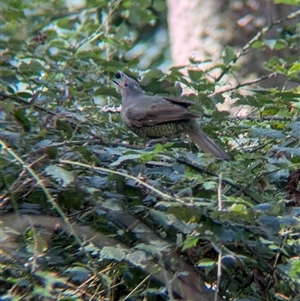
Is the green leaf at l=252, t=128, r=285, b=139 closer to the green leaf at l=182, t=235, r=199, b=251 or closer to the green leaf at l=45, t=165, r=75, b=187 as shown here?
the green leaf at l=182, t=235, r=199, b=251

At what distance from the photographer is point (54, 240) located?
3.10m

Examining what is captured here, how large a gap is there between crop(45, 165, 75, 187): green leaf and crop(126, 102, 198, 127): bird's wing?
2.06 meters

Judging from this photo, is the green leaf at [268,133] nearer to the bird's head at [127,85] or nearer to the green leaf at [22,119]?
the green leaf at [22,119]

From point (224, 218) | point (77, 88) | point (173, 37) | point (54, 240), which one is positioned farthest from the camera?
point (173, 37)

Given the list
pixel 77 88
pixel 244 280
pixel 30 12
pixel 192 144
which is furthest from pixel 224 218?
pixel 30 12

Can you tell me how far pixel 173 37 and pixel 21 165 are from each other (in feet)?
18.7

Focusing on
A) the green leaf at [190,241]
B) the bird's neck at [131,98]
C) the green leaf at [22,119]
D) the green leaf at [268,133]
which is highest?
the bird's neck at [131,98]

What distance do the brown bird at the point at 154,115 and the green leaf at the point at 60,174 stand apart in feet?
5.81

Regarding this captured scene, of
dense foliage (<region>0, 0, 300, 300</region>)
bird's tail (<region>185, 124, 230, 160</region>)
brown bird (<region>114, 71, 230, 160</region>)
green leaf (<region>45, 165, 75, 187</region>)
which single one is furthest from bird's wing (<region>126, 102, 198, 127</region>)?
green leaf (<region>45, 165, 75, 187</region>)

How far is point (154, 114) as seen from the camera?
5.26m

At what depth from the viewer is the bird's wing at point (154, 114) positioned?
16.2ft

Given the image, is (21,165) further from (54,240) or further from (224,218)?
(224,218)

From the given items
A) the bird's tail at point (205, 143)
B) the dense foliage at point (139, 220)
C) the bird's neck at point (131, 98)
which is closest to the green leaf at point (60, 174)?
the dense foliage at point (139, 220)

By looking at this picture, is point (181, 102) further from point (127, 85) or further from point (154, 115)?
point (127, 85)
